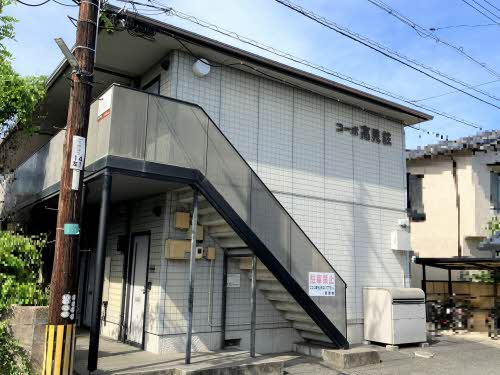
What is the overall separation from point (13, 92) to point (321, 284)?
25.2 feet

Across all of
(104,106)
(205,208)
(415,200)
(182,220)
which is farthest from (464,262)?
(104,106)

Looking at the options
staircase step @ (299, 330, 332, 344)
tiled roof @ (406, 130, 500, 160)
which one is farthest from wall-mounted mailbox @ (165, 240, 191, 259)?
tiled roof @ (406, 130, 500, 160)

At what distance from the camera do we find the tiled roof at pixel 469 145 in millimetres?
18022

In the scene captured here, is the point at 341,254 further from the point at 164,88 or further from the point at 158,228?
the point at 164,88

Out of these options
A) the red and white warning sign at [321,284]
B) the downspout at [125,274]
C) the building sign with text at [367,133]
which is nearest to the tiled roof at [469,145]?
the building sign with text at [367,133]

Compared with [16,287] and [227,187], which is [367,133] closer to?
[227,187]

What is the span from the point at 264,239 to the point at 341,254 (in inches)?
165

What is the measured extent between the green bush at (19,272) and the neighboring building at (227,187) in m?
1.49

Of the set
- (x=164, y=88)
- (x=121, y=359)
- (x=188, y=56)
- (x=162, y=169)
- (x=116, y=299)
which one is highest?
(x=188, y=56)

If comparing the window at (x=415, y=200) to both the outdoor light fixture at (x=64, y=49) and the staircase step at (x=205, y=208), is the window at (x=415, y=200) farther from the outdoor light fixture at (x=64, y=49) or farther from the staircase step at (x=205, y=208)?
the outdoor light fixture at (x=64, y=49)

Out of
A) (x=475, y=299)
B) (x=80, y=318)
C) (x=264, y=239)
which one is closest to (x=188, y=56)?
(x=264, y=239)

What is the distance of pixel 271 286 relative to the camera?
9.93 meters

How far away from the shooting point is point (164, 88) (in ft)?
33.2

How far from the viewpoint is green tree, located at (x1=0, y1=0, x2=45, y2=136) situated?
10.3 metres
